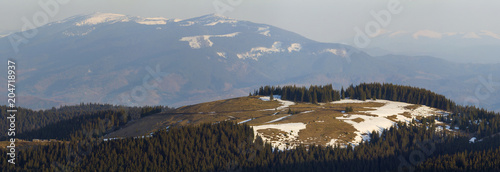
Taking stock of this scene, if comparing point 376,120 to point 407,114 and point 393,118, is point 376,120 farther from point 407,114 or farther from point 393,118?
point 407,114

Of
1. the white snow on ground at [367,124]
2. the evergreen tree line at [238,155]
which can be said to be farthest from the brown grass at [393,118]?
the evergreen tree line at [238,155]

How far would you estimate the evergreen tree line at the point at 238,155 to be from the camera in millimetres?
133875

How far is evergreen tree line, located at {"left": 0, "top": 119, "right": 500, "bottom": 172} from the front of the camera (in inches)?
5271

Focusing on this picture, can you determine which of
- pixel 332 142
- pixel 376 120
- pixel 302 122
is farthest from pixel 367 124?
pixel 332 142

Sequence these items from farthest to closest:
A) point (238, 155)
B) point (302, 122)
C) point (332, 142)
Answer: point (302, 122) < point (332, 142) < point (238, 155)

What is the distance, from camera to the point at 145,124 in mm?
195125

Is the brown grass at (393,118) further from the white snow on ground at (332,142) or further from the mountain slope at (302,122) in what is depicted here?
the white snow on ground at (332,142)

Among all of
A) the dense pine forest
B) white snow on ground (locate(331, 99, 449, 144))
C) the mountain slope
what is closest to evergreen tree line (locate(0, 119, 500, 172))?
the dense pine forest

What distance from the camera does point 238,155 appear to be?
147 meters

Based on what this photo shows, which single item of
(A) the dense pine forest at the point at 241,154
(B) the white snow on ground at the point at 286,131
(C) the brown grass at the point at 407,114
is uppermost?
(C) the brown grass at the point at 407,114

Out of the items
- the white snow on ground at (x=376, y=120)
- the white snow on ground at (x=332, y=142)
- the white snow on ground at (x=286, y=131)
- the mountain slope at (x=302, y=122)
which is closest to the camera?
the white snow on ground at (x=286, y=131)

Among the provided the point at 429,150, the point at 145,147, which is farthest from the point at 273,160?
the point at 429,150

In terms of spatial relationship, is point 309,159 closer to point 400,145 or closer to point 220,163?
point 220,163

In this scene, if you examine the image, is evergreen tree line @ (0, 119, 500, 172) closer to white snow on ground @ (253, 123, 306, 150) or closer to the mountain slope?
white snow on ground @ (253, 123, 306, 150)
